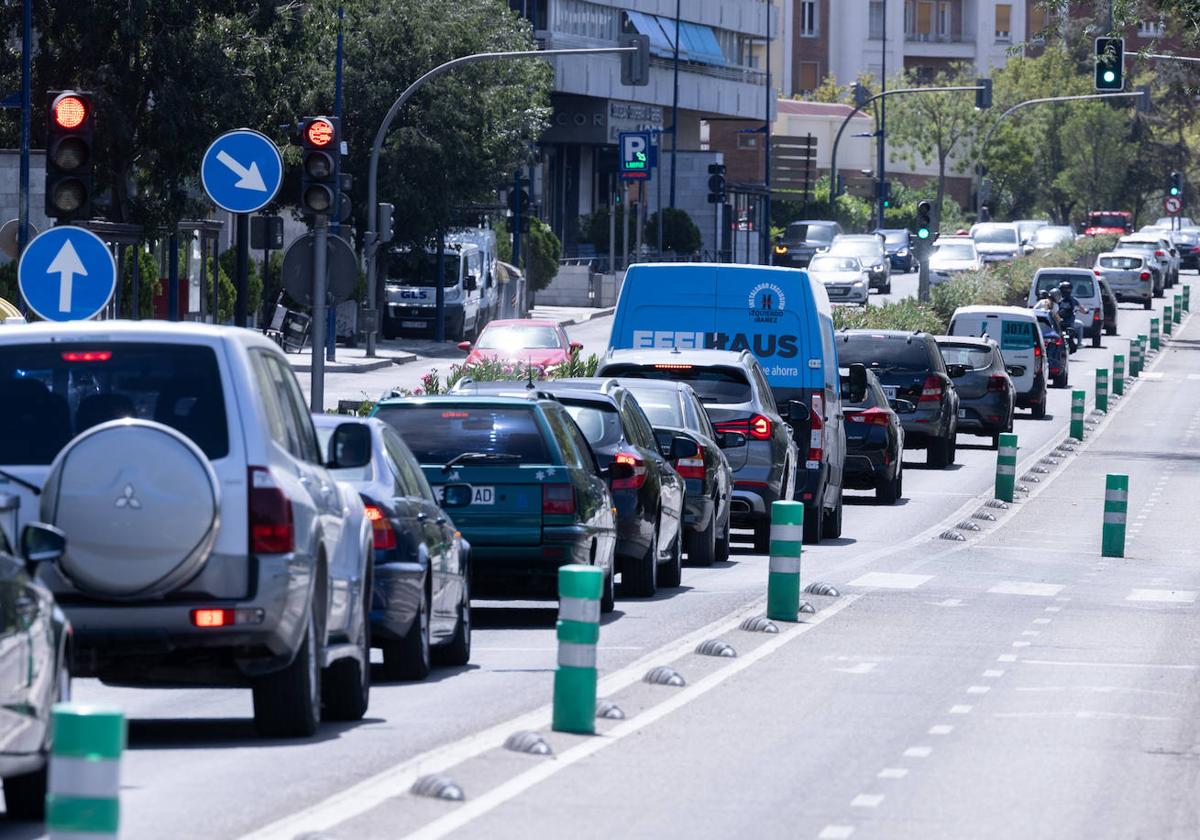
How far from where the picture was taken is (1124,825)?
31.1 ft

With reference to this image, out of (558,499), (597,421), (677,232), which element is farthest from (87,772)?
(677,232)

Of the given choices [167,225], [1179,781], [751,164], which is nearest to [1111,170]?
[751,164]

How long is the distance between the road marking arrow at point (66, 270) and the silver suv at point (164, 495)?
6812mm

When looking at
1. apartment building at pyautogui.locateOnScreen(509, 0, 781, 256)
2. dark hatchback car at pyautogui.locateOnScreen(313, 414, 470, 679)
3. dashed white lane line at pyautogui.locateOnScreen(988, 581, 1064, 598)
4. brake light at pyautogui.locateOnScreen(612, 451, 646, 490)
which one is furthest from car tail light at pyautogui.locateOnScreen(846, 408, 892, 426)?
apartment building at pyautogui.locateOnScreen(509, 0, 781, 256)

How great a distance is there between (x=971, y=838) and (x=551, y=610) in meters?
9.18

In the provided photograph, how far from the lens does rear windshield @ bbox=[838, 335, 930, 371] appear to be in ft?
110

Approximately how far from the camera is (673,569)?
63.8 ft

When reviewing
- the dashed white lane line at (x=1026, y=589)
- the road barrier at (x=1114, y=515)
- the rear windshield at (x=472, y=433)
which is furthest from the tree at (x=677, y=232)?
the rear windshield at (x=472, y=433)

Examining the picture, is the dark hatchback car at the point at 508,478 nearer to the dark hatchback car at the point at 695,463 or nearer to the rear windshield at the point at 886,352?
the dark hatchback car at the point at 695,463

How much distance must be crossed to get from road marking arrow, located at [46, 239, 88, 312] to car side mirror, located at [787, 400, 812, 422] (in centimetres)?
834

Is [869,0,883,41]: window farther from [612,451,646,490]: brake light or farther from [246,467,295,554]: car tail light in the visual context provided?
[246,467,295,554]: car tail light

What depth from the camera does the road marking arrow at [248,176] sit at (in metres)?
19.3

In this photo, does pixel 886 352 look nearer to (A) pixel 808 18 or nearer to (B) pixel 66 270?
(B) pixel 66 270

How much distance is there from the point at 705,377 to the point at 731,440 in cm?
59
